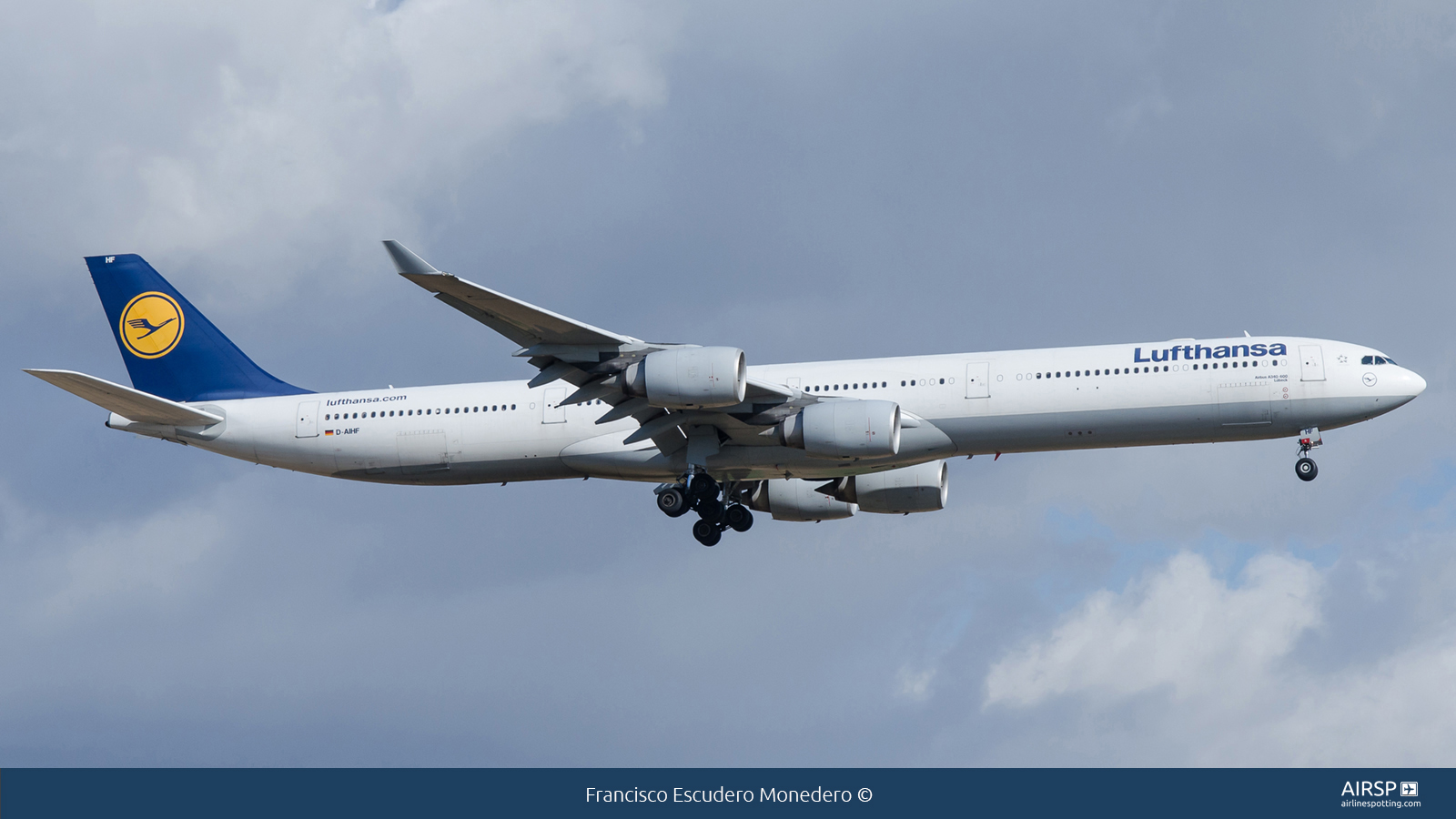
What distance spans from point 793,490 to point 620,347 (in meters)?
12.0

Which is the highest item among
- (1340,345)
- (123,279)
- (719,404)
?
(123,279)

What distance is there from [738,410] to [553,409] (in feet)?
20.8

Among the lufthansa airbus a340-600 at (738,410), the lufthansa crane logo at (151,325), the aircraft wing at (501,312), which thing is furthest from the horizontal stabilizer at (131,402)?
the aircraft wing at (501,312)

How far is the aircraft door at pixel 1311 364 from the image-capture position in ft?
129

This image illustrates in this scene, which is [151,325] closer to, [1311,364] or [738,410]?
[738,410]

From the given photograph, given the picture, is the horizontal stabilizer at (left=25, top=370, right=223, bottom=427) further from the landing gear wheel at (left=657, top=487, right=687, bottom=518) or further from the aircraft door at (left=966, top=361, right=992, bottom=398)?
the aircraft door at (left=966, top=361, right=992, bottom=398)

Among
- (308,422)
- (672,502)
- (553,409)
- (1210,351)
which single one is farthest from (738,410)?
(308,422)

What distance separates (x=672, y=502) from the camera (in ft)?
140

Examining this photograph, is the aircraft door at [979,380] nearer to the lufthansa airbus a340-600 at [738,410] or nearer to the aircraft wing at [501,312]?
the lufthansa airbus a340-600 at [738,410]

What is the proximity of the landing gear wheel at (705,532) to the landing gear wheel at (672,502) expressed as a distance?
4.86 feet

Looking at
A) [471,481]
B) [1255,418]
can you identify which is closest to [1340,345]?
[1255,418]

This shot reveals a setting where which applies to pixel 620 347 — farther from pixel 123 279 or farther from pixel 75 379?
pixel 123 279

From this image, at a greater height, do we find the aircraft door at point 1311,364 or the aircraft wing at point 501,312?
the aircraft door at point 1311,364

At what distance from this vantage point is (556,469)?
43.7 meters
